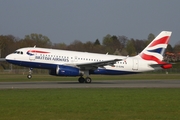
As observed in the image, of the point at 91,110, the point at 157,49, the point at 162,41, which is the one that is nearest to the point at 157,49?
the point at 157,49

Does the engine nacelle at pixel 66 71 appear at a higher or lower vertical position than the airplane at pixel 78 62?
lower

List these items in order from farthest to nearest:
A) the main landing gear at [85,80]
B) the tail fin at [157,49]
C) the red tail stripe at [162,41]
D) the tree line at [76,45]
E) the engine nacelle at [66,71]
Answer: the tree line at [76,45] < the red tail stripe at [162,41] < the tail fin at [157,49] < the main landing gear at [85,80] < the engine nacelle at [66,71]

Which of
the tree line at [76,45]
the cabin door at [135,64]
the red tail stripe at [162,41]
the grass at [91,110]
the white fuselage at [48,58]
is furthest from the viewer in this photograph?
the tree line at [76,45]

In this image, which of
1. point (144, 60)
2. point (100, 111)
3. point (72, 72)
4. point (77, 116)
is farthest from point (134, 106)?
point (144, 60)

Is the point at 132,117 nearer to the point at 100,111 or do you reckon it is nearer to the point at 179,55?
the point at 100,111

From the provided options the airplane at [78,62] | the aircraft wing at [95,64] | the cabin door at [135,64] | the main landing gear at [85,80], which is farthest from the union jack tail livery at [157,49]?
the main landing gear at [85,80]

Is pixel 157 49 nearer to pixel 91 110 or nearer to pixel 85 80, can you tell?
pixel 85 80

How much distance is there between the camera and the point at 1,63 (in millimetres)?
110250

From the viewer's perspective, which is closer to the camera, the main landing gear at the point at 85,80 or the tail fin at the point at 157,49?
the main landing gear at the point at 85,80

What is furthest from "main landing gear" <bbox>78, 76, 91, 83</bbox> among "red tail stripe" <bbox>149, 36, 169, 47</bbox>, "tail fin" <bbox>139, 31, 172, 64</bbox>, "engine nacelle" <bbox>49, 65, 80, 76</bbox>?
"red tail stripe" <bbox>149, 36, 169, 47</bbox>

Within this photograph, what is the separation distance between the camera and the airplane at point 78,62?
135ft

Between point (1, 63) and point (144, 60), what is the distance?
7073 centimetres

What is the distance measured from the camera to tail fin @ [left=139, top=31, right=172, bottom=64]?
4606cm

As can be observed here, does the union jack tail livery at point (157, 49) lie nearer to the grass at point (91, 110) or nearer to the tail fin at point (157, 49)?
the tail fin at point (157, 49)
